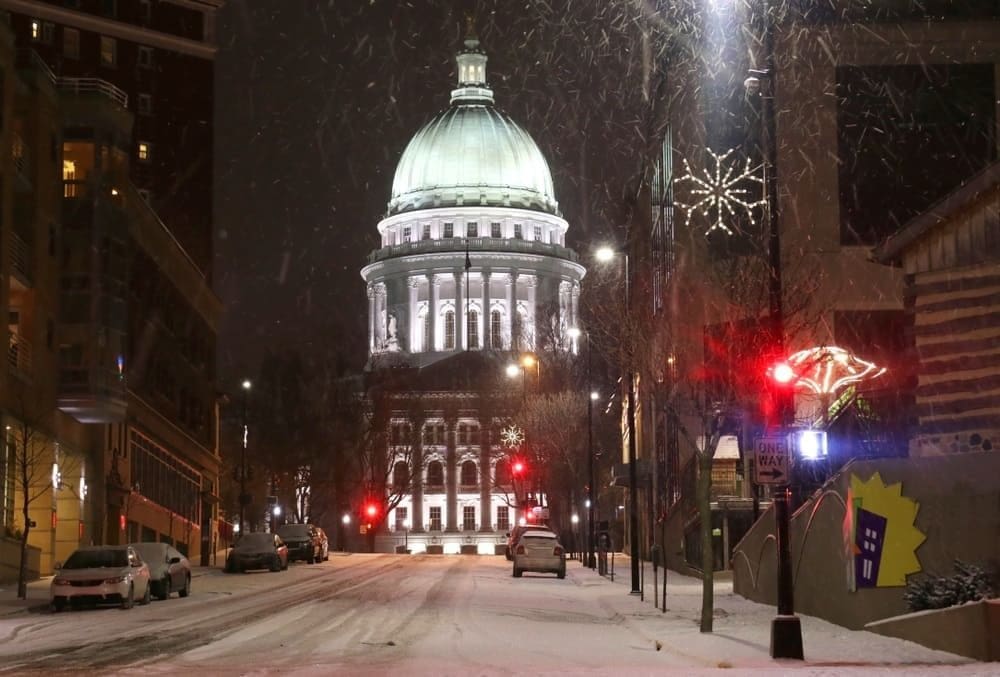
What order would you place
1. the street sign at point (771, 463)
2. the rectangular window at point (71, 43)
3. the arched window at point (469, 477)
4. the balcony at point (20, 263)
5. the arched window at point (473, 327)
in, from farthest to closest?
the arched window at point (473, 327) < the arched window at point (469, 477) < the rectangular window at point (71, 43) < the balcony at point (20, 263) < the street sign at point (771, 463)

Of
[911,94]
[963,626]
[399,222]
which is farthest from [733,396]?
[399,222]

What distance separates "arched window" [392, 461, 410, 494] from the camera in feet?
343

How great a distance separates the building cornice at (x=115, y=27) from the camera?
253 feet

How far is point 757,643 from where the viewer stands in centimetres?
2305

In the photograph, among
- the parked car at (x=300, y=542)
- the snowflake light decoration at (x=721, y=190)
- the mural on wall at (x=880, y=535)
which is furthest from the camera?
the parked car at (x=300, y=542)

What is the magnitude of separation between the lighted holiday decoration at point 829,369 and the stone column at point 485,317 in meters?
123

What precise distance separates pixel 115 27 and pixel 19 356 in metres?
37.2

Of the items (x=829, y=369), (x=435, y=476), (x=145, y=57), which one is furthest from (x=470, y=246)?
(x=829, y=369)

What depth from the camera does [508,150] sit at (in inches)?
6826

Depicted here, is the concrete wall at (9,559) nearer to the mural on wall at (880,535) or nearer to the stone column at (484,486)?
the mural on wall at (880,535)

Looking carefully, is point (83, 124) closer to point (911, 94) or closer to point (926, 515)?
point (911, 94)

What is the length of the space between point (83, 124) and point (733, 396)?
31.4m

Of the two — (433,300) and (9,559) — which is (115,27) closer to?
(9,559)

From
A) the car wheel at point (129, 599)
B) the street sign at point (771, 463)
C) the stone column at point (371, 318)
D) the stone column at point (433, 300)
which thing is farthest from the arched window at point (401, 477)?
the street sign at point (771, 463)
